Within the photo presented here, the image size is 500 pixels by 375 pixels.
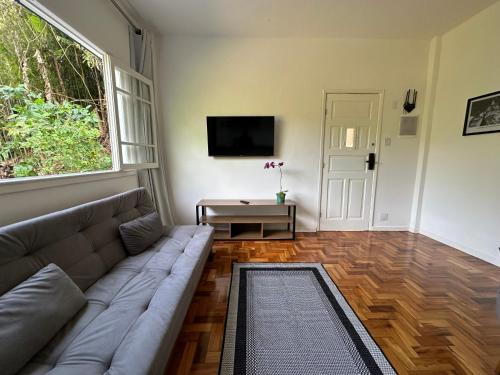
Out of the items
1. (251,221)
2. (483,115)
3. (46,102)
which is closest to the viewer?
(46,102)

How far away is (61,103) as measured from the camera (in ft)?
5.69

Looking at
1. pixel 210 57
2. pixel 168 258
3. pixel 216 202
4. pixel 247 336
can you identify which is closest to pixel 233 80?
pixel 210 57

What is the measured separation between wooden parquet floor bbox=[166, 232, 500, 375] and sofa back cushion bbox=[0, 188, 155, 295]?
714 millimetres

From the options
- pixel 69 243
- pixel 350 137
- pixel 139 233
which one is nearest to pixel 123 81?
pixel 139 233

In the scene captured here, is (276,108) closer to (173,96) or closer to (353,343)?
(173,96)

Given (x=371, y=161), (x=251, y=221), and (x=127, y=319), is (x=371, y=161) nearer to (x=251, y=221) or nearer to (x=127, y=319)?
(x=251, y=221)

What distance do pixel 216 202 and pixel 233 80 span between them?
1.72 metres

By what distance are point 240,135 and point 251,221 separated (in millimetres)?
1214

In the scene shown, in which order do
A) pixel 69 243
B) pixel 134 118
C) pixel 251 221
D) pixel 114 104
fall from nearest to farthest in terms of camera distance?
pixel 69 243 → pixel 114 104 → pixel 134 118 → pixel 251 221

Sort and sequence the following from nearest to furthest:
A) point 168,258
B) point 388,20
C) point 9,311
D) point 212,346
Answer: point 9,311 < point 212,346 < point 168,258 < point 388,20

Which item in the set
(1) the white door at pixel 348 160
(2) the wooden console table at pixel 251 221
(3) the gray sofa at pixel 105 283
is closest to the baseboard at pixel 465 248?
(1) the white door at pixel 348 160

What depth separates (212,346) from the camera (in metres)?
1.25

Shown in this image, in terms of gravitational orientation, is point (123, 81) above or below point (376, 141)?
above

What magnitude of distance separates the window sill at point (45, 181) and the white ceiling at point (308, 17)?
6.20 ft
